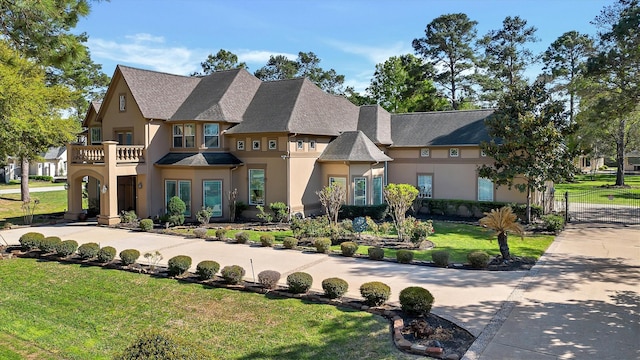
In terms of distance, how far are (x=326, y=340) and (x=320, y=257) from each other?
7.01m

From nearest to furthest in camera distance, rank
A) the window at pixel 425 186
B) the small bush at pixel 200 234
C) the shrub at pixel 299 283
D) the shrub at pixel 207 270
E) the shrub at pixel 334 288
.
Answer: the shrub at pixel 334 288
the shrub at pixel 299 283
the shrub at pixel 207 270
the small bush at pixel 200 234
the window at pixel 425 186

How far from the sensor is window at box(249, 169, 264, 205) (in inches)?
981

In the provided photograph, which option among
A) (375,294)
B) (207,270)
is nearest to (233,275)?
(207,270)

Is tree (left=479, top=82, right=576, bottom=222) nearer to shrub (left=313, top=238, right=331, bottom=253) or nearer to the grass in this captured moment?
shrub (left=313, top=238, right=331, bottom=253)

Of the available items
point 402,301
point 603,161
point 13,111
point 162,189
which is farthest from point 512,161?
point 603,161

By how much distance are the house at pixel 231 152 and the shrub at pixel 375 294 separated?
13.6m

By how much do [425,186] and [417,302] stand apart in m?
19.2

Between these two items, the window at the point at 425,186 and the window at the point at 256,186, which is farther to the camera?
the window at the point at 425,186

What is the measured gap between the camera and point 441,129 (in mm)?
28969

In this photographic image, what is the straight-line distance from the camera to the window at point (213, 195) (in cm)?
2412

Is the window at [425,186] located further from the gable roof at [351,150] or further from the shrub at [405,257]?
the shrub at [405,257]

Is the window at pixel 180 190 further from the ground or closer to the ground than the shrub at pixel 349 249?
further from the ground

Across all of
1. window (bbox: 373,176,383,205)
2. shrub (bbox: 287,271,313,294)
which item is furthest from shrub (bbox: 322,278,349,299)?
window (bbox: 373,176,383,205)

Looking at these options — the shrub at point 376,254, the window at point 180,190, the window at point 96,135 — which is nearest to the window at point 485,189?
the shrub at point 376,254
